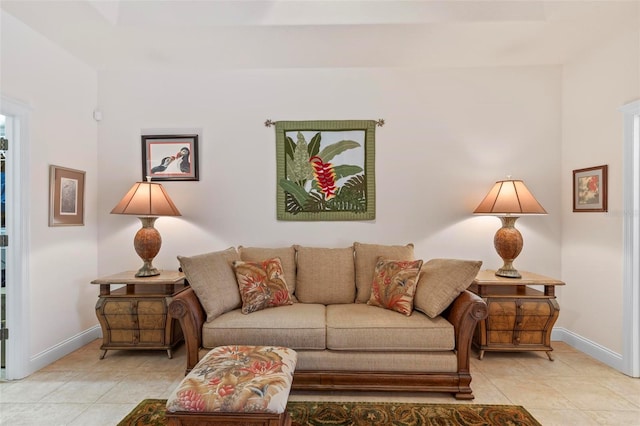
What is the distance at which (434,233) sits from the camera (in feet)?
10.7

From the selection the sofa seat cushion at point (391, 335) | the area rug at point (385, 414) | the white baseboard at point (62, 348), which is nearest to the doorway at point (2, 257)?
the white baseboard at point (62, 348)

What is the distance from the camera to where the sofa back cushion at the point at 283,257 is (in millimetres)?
2865

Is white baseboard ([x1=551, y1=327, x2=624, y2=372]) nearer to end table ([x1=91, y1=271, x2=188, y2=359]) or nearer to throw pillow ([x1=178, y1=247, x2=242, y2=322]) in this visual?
throw pillow ([x1=178, y1=247, x2=242, y2=322])

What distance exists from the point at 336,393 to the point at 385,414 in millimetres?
383

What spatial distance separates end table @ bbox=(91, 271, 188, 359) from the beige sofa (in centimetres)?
58

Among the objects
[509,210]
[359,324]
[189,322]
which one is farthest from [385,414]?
[509,210]

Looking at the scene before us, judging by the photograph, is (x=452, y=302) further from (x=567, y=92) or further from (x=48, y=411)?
(x=48, y=411)

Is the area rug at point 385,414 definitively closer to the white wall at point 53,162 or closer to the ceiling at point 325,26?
the white wall at point 53,162

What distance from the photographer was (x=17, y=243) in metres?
2.49

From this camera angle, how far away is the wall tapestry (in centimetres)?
327

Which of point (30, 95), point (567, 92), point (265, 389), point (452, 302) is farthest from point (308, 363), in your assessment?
point (567, 92)

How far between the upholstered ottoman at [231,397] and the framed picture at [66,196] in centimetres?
213

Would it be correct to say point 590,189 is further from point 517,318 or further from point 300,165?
point 300,165

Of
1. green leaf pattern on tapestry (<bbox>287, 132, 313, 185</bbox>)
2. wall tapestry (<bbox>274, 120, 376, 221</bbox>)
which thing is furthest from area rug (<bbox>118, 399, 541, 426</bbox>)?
green leaf pattern on tapestry (<bbox>287, 132, 313, 185</bbox>)
